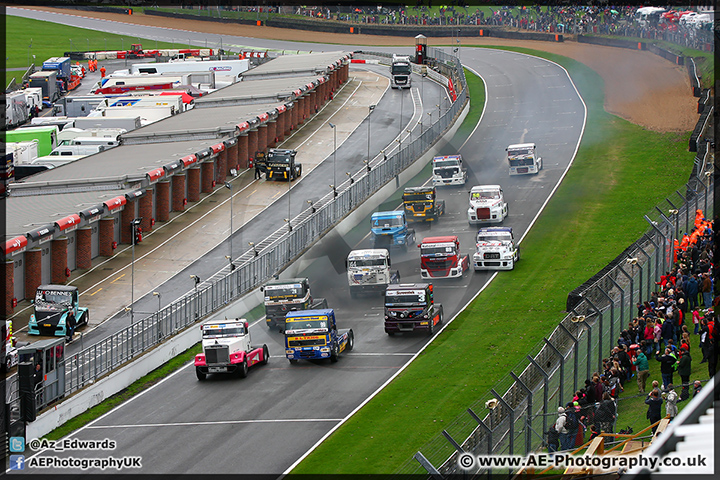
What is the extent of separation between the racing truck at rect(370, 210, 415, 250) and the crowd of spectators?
59.5ft

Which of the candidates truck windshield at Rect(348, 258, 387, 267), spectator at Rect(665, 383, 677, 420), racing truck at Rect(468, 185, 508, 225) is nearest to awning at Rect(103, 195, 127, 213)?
truck windshield at Rect(348, 258, 387, 267)

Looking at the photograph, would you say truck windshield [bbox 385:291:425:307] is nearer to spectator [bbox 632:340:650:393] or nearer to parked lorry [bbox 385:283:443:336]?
parked lorry [bbox 385:283:443:336]

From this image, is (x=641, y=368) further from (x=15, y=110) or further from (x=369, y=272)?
(x=15, y=110)

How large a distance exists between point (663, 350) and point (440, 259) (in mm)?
19109

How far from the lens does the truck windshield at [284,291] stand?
42.7 meters

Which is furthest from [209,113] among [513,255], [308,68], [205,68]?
[513,255]

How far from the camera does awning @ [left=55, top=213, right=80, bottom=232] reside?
1879 inches

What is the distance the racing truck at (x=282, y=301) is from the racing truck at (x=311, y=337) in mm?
4146

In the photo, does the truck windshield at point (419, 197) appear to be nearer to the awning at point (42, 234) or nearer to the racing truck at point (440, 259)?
the racing truck at point (440, 259)

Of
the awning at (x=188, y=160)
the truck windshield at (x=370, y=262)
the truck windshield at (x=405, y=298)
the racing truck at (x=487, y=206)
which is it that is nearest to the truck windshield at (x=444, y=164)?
the racing truck at (x=487, y=206)

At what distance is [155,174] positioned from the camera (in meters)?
56.9

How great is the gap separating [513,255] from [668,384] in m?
22.7

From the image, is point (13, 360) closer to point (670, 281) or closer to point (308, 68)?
point (670, 281)

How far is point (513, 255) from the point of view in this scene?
47938 mm
